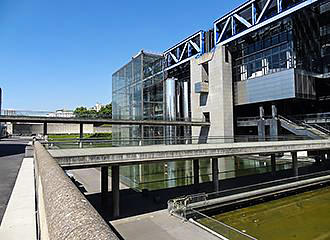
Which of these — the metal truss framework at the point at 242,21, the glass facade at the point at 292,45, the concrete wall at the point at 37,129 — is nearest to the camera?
the metal truss framework at the point at 242,21

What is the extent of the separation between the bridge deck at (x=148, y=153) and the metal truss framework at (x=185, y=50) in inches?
1230

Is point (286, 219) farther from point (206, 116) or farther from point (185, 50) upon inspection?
point (185, 50)

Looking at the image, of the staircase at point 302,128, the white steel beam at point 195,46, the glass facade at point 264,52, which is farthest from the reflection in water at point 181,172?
the white steel beam at point 195,46

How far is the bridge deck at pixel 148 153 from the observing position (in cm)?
1216

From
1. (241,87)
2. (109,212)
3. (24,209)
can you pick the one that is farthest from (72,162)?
(241,87)

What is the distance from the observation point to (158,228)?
12234 millimetres

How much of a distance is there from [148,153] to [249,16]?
35.3m

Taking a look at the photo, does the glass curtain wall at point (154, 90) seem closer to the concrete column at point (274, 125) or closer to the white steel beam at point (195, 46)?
the white steel beam at point (195, 46)

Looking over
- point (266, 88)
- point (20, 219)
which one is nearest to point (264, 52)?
point (266, 88)

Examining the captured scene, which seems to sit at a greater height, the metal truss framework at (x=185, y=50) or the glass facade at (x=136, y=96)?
the metal truss framework at (x=185, y=50)

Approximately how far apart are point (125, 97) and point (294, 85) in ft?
96.8

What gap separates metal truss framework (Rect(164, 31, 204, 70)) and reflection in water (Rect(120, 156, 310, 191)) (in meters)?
22.9

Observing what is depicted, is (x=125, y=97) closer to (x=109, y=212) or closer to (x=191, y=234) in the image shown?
(x=109, y=212)

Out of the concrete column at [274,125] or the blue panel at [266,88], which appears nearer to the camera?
the blue panel at [266,88]
